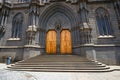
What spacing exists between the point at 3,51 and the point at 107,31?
1374cm

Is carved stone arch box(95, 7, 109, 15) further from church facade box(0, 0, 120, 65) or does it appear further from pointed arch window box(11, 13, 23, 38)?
pointed arch window box(11, 13, 23, 38)

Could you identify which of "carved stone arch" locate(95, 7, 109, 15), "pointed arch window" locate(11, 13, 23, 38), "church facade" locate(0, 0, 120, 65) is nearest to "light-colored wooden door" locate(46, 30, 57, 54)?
"church facade" locate(0, 0, 120, 65)

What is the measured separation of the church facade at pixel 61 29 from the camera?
32.7ft

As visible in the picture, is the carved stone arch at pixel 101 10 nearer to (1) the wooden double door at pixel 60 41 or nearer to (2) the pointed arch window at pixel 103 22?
(2) the pointed arch window at pixel 103 22

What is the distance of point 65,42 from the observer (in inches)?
457

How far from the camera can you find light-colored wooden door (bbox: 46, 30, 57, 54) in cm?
1156

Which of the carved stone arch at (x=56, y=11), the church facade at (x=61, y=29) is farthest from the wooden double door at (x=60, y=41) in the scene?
the carved stone arch at (x=56, y=11)

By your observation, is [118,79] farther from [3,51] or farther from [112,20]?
[3,51]

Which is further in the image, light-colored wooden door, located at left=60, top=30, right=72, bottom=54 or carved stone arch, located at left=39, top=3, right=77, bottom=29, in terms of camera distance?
carved stone arch, located at left=39, top=3, right=77, bottom=29

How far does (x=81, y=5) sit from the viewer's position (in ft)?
36.0

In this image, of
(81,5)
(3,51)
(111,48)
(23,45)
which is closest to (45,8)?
(81,5)

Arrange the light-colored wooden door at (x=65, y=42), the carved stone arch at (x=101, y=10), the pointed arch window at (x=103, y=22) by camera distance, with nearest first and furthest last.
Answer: the pointed arch window at (x=103, y=22)
the carved stone arch at (x=101, y=10)
the light-colored wooden door at (x=65, y=42)

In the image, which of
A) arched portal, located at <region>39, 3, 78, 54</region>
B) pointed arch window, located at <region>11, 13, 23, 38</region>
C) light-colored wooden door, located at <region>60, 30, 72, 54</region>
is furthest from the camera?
pointed arch window, located at <region>11, 13, 23, 38</region>

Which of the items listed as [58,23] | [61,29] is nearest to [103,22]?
[61,29]
